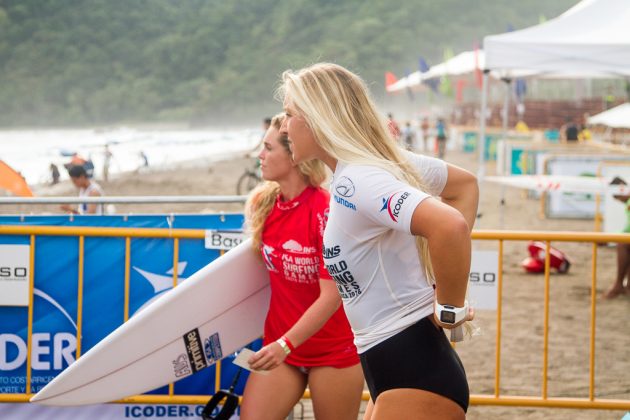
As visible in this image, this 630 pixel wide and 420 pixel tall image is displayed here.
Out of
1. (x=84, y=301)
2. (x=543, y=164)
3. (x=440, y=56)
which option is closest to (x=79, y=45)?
(x=440, y=56)

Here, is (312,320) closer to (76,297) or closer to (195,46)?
(76,297)

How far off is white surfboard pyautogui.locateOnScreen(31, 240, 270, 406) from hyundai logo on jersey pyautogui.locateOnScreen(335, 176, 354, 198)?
4.14 ft

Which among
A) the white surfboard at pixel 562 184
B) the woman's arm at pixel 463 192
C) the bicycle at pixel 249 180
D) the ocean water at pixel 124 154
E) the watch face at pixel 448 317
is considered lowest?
the ocean water at pixel 124 154

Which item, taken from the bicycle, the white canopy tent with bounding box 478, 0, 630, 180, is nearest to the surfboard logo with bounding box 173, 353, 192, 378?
the white canopy tent with bounding box 478, 0, 630, 180

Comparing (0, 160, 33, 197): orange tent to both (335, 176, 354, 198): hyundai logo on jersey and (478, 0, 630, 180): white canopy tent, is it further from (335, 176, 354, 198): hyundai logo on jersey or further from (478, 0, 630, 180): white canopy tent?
(478, 0, 630, 180): white canopy tent

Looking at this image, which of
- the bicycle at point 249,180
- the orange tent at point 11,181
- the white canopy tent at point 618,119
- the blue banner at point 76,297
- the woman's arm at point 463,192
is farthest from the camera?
the bicycle at point 249,180

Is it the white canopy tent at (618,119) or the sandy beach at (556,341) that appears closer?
the sandy beach at (556,341)

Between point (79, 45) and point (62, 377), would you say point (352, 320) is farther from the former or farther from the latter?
point (79, 45)

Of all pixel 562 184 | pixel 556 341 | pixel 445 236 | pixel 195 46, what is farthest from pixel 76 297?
pixel 195 46

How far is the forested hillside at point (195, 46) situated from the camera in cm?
12294

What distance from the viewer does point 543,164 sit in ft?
48.9

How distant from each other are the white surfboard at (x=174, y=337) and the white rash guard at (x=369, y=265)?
117 centimetres

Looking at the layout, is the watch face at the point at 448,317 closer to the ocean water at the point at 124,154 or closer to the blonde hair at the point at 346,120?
the blonde hair at the point at 346,120

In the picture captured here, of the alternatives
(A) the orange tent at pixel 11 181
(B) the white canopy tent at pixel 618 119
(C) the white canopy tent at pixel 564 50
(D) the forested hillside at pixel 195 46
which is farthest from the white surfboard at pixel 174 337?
(D) the forested hillside at pixel 195 46
